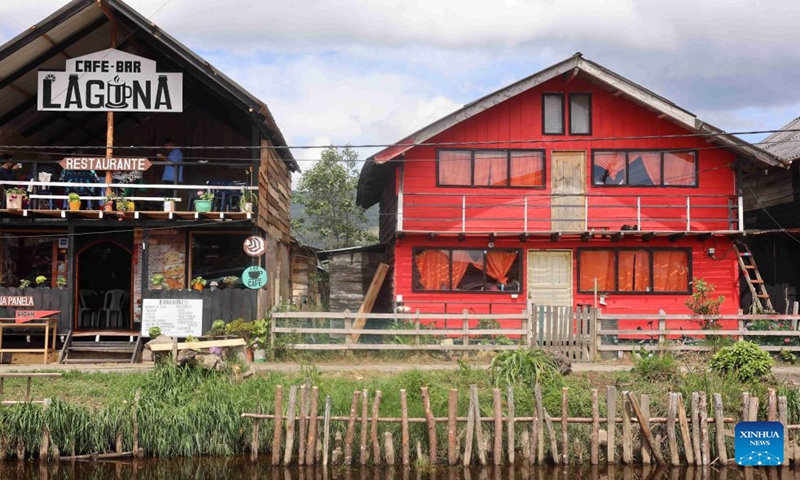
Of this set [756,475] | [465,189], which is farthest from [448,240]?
[756,475]

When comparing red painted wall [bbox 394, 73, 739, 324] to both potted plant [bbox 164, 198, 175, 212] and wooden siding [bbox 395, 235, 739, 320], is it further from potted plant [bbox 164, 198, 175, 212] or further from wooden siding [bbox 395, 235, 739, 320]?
potted plant [bbox 164, 198, 175, 212]

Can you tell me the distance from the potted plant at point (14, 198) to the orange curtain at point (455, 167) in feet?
37.8

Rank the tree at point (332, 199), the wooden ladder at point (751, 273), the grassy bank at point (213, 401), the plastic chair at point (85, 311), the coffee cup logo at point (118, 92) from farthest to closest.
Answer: the tree at point (332, 199) < the wooden ladder at point (751, 273) < the plastic chair at point (85, 311) < the coffee cup logo at point (118, 92) < the grassy bank at point (213, 401)

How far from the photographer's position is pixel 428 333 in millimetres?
19625

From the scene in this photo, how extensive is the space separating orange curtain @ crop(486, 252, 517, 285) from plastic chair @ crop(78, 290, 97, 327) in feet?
37.6

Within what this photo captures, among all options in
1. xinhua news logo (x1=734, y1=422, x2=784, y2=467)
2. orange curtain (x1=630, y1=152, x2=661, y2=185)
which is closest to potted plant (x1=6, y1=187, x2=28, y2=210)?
xinhua news logo (x1=734, y1=422, x2=784, y2=467)

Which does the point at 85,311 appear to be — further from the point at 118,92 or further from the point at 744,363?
the point at 744,363

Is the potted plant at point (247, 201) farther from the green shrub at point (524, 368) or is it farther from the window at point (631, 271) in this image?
the window at point (631, 271)

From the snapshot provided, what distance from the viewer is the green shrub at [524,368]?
14664 millimetres

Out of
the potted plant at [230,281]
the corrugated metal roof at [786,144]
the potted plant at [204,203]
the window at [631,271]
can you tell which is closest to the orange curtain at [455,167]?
the window at [631,271]

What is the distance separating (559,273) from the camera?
24.2 m

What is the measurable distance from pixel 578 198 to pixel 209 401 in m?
14.4

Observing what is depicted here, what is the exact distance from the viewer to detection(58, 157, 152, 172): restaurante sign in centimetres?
1944

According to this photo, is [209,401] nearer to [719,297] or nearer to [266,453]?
[266,453]
